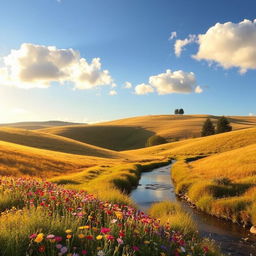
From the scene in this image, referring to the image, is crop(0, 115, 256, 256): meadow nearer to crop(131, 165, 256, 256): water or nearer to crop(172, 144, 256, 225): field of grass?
crop(172, 144, 256, 225): field of grass

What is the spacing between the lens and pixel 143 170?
46562 millimetres

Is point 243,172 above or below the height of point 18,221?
below

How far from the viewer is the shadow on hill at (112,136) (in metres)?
160

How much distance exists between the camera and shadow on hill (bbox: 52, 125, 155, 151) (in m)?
160

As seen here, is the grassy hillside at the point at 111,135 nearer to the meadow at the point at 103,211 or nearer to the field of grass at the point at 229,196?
the meadow at the point at 103,211

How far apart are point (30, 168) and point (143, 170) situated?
20254 millimetres

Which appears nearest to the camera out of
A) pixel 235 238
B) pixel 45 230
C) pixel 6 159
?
pixel 45 230

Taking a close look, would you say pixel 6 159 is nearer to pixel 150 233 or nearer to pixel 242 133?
pixel 150 233

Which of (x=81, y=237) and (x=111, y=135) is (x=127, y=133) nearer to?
(x=111, y=135)

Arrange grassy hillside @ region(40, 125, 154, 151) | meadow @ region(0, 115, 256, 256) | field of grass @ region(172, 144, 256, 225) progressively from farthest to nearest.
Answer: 1. grassy hillside @ region(40, 125, 154, 151)
2. field of grass @ region(172, 144, 256, 225)
3. meadow @ region(0, 115, 256, 256)

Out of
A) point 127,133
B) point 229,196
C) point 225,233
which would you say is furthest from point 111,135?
point 225,233

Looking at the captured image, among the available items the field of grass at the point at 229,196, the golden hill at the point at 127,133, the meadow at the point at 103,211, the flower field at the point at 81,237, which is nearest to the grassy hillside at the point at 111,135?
the golden hill at the point at 127,133

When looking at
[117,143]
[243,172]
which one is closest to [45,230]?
[243,172]

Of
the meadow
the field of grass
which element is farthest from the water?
the meadow
